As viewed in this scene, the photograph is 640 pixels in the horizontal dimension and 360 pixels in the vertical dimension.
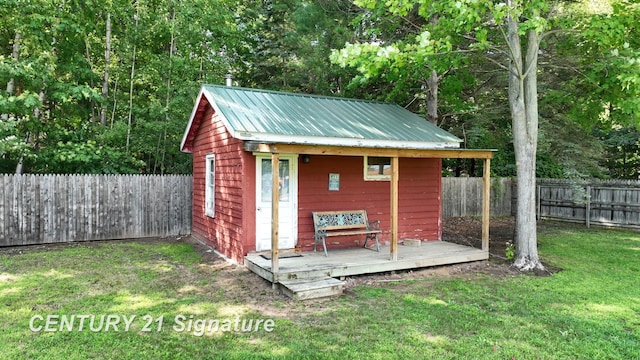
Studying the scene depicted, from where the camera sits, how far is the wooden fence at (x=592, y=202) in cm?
1302

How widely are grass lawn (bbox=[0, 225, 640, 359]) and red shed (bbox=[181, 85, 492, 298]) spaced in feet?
3.81

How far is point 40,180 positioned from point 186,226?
376 cm

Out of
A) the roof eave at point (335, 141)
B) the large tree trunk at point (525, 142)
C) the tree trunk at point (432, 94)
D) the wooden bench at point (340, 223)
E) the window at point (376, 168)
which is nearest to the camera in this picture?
the roof eave at point (335, 141)

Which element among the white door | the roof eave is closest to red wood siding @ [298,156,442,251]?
the white door

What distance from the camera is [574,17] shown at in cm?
838

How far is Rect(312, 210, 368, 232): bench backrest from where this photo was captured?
808cm

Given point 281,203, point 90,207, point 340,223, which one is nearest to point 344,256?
point 340,223

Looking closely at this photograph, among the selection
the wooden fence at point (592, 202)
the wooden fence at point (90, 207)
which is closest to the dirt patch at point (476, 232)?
the wooden fence at point (592, 202)

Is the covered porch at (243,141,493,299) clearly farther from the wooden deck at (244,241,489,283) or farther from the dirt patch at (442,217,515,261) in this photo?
the dirt patch at (442,217,515,261)

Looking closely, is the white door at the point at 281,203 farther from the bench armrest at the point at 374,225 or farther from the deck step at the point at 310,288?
the deck step at the point at 310,288

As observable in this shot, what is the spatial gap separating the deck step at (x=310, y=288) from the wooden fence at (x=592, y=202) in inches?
439

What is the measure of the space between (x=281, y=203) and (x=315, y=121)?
194 cm

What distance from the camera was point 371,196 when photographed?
9148 mm

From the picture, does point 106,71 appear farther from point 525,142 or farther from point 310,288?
point 525,142
